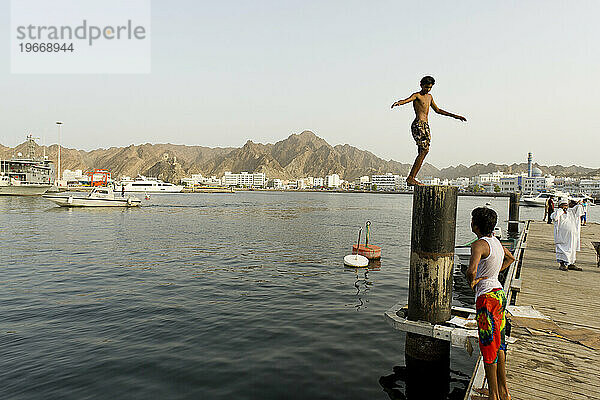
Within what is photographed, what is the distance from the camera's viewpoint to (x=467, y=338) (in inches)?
286

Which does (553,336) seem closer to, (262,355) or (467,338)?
(467,338)

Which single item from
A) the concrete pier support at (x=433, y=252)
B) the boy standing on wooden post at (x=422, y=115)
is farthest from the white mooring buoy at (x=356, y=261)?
the concrete pier support at (x=433, y=252)

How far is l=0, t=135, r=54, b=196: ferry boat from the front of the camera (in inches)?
4469

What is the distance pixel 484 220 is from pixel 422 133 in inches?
140

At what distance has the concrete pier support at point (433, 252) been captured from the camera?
7961mm

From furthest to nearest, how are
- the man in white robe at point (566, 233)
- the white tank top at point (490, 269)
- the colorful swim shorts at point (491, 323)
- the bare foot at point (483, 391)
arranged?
the man in white robe at point (566, 233) → the bare foot at point (483, 391) → the white tank top at point (490, 269) → the colorful swim shorts at point (491, 323)

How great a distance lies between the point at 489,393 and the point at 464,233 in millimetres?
40212

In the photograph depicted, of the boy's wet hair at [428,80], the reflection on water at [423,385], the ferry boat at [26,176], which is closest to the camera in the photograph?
the reflection on water at [423,385]

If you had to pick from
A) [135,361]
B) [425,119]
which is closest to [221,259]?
[135,361]

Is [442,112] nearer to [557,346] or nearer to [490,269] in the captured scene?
[490,269]

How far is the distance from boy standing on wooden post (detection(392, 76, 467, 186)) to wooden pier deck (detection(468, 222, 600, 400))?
165 inches

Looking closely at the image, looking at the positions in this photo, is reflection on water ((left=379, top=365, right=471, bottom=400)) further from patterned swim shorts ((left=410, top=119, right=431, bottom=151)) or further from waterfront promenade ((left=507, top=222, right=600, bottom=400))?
patterned swim shorts ((left=410, top=119, right=431, bottom=151))

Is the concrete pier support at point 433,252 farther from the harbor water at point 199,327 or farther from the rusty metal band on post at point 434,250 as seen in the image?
the harbor water at point 199,327

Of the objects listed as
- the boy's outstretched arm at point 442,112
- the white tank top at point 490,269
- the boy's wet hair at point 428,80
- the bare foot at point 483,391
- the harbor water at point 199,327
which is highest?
the boy's wet hair at point 428,80
